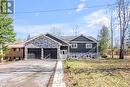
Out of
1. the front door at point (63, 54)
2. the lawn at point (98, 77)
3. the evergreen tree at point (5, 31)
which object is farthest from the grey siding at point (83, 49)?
the lawn at point (98, 77)

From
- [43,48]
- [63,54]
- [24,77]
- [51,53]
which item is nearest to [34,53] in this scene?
[43,48]

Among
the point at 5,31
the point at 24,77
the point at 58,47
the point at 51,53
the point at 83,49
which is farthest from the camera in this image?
the point at 83,49

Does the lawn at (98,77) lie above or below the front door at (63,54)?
below

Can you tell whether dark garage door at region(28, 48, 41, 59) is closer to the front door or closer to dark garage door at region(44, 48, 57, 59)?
dark garage door at region(44, 48, 57, 59)

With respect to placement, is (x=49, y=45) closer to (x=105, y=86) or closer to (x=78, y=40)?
(x=78, y=40)

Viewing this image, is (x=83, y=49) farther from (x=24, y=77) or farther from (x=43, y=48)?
(x=24, y=77)

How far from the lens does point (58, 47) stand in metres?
70.3

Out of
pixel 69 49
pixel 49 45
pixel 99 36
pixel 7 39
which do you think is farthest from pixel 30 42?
pixel 99 36

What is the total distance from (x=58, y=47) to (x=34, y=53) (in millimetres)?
4831

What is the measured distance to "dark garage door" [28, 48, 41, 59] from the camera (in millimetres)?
70188

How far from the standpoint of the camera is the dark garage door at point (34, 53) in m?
70.2

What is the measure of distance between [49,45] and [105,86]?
5308 cm

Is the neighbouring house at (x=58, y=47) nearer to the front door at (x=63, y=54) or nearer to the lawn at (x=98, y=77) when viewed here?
the front door at (x=63, y=54)

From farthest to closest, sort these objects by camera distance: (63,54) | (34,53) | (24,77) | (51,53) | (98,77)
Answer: (63,54) < (51,53) < (34,53) < (24,77) < (98,77)
